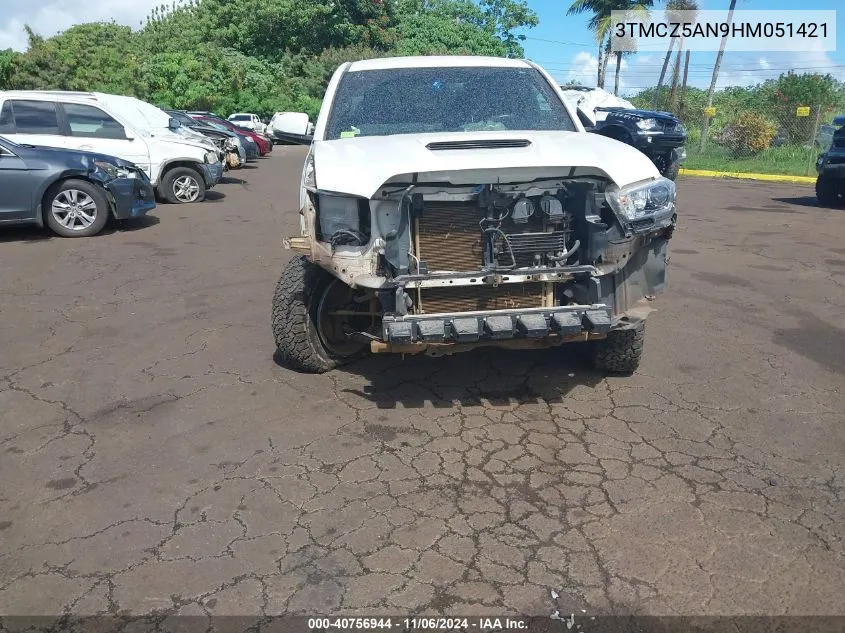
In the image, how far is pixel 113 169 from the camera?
9.59m

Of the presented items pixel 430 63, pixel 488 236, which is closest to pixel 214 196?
pixel 430 63

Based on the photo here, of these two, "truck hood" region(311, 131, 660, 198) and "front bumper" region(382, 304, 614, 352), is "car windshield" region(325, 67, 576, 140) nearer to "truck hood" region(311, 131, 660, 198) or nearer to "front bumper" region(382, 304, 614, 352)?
"truck hood" region(311, 131, 660, 198)

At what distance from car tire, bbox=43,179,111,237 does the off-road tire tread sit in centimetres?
592

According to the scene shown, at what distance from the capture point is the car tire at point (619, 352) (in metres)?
4.51

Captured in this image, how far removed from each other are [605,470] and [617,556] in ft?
2.35

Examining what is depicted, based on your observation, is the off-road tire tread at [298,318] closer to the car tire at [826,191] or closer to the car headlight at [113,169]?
the car headlight at [113,169]

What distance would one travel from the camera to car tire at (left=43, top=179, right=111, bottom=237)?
9.25m

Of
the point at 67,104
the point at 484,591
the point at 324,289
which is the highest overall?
the point at 67,104

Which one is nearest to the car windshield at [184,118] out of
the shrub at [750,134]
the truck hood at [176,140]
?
the truck hood at [176,140]

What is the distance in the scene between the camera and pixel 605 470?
11.8ft

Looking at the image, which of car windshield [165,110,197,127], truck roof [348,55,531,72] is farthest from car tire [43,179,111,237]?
car windshield [165,110,197,127]

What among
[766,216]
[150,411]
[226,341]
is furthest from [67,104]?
[766,216]

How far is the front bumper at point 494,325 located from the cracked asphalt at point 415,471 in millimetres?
573

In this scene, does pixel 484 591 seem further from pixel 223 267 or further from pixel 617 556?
pixel 223 267
